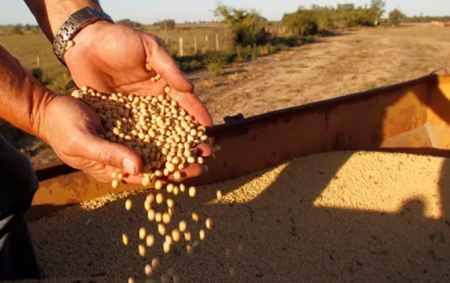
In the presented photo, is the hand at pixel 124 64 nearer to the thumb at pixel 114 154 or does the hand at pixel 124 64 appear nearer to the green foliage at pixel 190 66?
the thumb at pixel 114 154

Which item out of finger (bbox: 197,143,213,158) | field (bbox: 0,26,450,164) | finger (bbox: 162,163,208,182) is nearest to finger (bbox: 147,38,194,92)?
finger (bbox: 197,143,213,158)

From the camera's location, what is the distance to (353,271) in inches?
105

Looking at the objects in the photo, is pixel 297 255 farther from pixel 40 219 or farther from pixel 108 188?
pixel 40 219

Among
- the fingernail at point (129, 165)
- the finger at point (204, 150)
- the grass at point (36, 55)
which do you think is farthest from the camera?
the grass at point (36, 55)

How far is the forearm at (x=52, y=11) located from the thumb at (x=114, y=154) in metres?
1.17

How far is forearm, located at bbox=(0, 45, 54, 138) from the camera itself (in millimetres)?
2006

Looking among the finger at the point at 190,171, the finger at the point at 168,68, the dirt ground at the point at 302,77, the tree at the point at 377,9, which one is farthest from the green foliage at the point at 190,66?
the tree at the point at 377,9

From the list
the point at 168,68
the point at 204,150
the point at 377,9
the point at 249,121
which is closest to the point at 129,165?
the point at 204,150

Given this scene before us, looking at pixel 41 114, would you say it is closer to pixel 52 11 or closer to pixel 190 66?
pixel 52 11

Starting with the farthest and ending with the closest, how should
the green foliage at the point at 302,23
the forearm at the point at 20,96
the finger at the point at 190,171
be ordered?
the green foliage at the point at 302,23 → the finger at the point at 190,171 → the forearm at the point at 20,96

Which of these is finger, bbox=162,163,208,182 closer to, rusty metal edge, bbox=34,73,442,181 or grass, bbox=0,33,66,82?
rusty metal edge, bbox=34,73,442,181

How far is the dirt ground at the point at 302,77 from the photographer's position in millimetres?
9656

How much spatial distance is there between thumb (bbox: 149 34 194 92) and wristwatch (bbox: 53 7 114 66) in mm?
510

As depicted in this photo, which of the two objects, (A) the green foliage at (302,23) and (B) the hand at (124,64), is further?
(A) the green foliage at (302,23)
